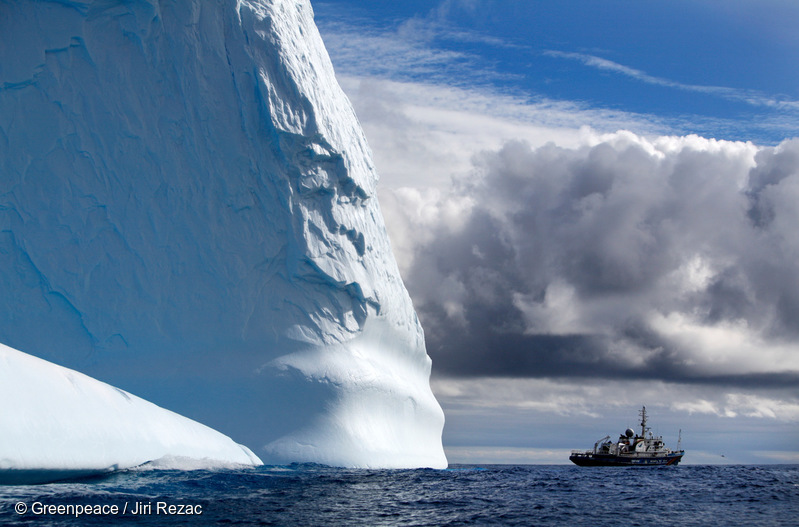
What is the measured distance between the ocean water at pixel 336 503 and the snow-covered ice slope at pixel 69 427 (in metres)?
0.35

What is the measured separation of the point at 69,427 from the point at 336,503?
4.10 metres

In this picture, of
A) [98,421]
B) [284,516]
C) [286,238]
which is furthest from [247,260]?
[284,516]

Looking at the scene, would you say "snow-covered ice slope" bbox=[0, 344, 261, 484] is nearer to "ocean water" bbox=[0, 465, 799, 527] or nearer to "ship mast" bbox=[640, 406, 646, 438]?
"ocean water" bbox=[0, 465, 799, 527]

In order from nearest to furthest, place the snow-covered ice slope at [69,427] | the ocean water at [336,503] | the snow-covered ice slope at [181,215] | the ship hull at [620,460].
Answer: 1. the snow-covered ice slope at [69,427]
2. the ocean water at [336,503]
3. the snow-covered ice slope at [181,215]
4. the ship hull at [620,460]

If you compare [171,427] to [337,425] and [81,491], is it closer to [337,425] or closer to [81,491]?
[81,491]

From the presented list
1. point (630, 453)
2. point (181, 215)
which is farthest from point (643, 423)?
point (181, 215)

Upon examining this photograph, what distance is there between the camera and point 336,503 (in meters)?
11.2

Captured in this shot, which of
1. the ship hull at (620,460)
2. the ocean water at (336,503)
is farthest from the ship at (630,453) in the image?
the ocean water at (336,503)

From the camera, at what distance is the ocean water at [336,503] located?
896cm

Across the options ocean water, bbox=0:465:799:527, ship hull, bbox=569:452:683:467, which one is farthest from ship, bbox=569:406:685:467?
ocean water, bbox=0:465:799:527

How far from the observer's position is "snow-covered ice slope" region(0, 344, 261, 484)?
869cm

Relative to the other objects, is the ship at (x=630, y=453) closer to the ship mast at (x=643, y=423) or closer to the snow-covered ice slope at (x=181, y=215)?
the ship mast at (x=643, y=423)

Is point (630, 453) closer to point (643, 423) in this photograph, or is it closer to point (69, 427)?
point (643, 423)

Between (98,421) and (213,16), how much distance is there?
420 inches
